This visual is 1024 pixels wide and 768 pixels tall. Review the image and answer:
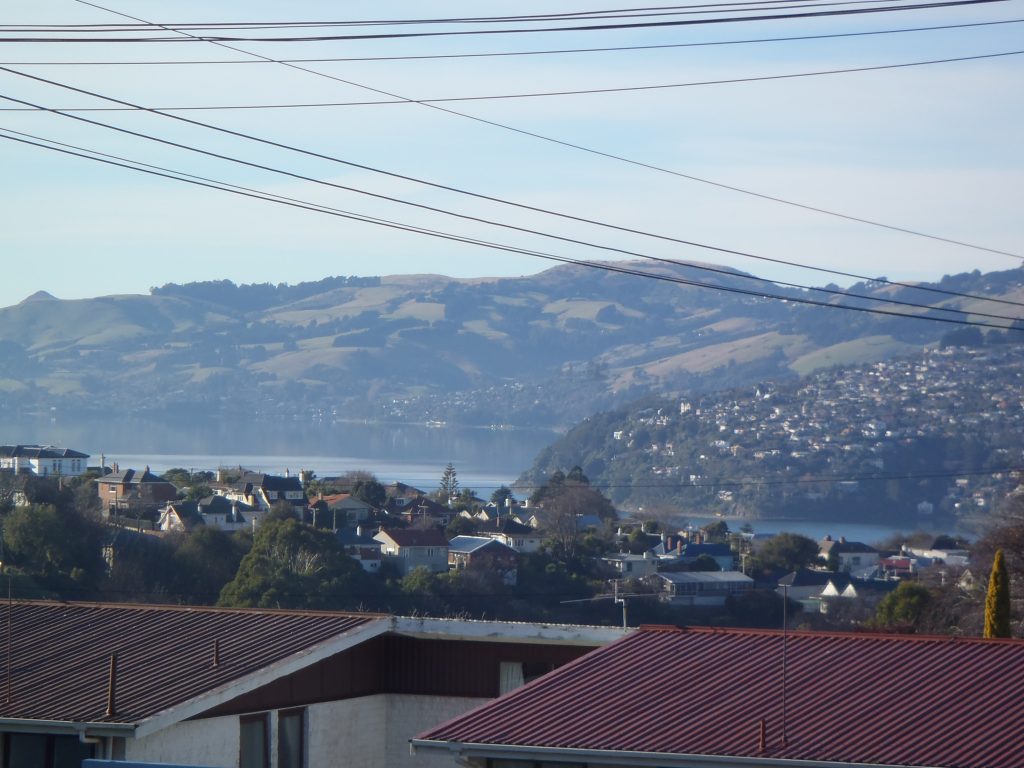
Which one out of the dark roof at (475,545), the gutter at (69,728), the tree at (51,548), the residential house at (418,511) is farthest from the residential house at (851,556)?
the gutter at (69,728)

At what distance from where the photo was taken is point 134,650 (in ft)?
34.4

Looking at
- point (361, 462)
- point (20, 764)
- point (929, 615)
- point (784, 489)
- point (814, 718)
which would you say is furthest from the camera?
point (361, 462)

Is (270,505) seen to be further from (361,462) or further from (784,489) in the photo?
(361,462)

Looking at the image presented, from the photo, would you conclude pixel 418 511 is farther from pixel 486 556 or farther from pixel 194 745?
pixel 194 745

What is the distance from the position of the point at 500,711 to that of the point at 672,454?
12107 cm

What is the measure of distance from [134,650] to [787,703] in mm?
4792

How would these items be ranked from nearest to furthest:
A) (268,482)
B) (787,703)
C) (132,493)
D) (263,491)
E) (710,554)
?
1. (787,703)
2. (710,554)
3. (132,493)
4. (263,491)
5. (268,482)

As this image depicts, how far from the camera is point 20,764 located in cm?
941

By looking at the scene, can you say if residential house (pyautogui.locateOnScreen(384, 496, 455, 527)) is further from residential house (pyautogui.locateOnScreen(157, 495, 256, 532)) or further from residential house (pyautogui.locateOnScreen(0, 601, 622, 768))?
residential house (pyautogui.locateOnScreen(0, 601, 622, 768))

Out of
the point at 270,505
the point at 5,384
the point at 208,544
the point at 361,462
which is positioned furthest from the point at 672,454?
the point at 5,384

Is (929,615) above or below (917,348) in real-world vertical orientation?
below

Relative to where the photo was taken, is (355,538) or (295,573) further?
(355,538)

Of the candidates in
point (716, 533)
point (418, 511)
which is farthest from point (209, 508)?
point (716, 533)

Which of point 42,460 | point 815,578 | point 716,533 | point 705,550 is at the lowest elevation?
point 815,578
